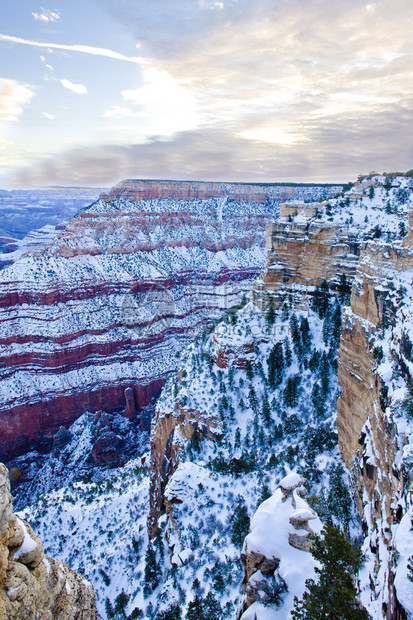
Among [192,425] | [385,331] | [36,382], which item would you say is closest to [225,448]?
[192,425]

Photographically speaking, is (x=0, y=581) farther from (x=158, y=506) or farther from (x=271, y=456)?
(x=158, y=506)

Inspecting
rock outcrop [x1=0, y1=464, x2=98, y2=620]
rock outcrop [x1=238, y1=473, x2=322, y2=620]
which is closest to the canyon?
rock outcrop [x1=238, y1=473, x2=322, y2=620]

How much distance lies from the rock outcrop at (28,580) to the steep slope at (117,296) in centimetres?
6208

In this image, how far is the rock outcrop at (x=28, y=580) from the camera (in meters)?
9.91

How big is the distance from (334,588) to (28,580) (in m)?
8.70

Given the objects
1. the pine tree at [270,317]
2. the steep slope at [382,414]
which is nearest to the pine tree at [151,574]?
the steep slope at [382,414]

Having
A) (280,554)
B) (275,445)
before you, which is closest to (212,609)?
(280,554)

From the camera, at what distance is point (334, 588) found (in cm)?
1066

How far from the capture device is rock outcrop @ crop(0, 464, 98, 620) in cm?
991

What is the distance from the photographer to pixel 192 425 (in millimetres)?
37656

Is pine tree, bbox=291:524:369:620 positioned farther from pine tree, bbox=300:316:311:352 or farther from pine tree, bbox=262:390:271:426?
pine tree, bbox=300:316:311:352

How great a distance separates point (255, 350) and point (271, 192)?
114 meters

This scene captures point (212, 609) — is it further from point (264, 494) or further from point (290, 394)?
point (290, 394)

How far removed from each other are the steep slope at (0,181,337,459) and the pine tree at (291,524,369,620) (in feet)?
221
